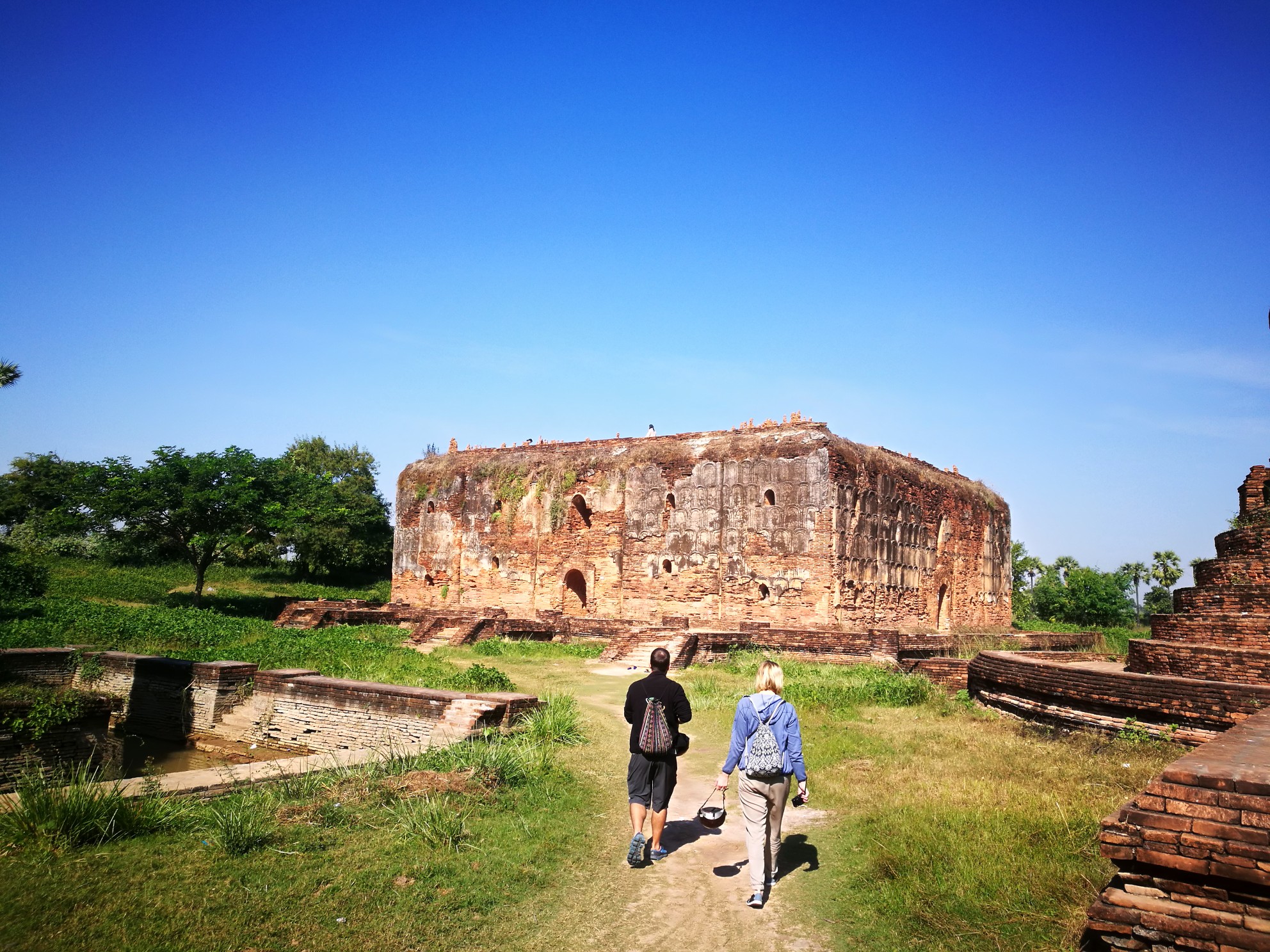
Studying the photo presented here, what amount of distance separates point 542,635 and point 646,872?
1605 cm

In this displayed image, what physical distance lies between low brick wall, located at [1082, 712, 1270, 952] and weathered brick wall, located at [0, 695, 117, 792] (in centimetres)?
850

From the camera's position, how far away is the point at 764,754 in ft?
17.5

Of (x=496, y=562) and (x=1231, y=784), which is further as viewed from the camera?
(x=496, y=562)

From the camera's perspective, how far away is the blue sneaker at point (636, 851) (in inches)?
225

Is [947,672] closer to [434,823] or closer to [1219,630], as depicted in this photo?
Result: [1219,630]

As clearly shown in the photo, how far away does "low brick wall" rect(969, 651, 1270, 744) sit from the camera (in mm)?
8086

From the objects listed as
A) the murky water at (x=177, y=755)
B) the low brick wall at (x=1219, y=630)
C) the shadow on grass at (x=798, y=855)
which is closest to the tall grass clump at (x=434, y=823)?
the shadow on grass at (x=798, y=855)

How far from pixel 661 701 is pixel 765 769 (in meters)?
1.01

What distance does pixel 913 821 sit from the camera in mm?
6211

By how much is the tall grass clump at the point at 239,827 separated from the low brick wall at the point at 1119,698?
24.7ft

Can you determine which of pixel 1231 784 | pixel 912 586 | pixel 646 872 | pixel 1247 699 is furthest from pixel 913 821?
pixel 912 586

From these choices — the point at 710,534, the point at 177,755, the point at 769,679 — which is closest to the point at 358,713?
Result: the point at 177,755

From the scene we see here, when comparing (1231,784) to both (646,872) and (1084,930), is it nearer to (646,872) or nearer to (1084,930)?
(1084,930)

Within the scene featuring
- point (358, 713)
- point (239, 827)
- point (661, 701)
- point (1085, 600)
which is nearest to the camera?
point (239, 827)
